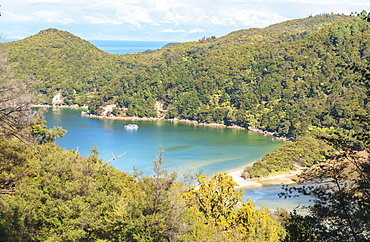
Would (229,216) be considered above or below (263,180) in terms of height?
above

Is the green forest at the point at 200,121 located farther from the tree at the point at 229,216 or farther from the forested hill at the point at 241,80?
the forested hill at the point at 241,80

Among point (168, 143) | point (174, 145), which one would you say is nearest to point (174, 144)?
point (174, 145)

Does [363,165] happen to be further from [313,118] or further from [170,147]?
[313,118]

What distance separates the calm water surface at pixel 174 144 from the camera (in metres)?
63.5

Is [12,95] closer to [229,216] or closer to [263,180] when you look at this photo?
[229,216]

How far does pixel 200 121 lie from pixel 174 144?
111 ft

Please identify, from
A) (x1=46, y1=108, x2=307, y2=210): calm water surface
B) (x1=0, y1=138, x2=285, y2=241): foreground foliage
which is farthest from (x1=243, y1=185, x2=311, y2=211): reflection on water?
(x1=0, y1=138, x2=285, y2=241): foreground foliage

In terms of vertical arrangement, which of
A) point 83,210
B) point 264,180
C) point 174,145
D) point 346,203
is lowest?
point 264,180

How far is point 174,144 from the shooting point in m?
83.0

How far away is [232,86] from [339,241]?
4699 inches

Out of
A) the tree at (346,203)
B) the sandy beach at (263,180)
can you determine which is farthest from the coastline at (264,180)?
the tree at (346,203)

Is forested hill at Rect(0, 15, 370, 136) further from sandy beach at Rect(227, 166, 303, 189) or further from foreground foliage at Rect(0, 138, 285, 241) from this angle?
foreground foliage at Rect(0, 138, 285, 241)

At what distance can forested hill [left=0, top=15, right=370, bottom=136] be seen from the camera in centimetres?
10250

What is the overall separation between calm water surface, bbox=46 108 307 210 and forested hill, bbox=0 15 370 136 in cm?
1035
